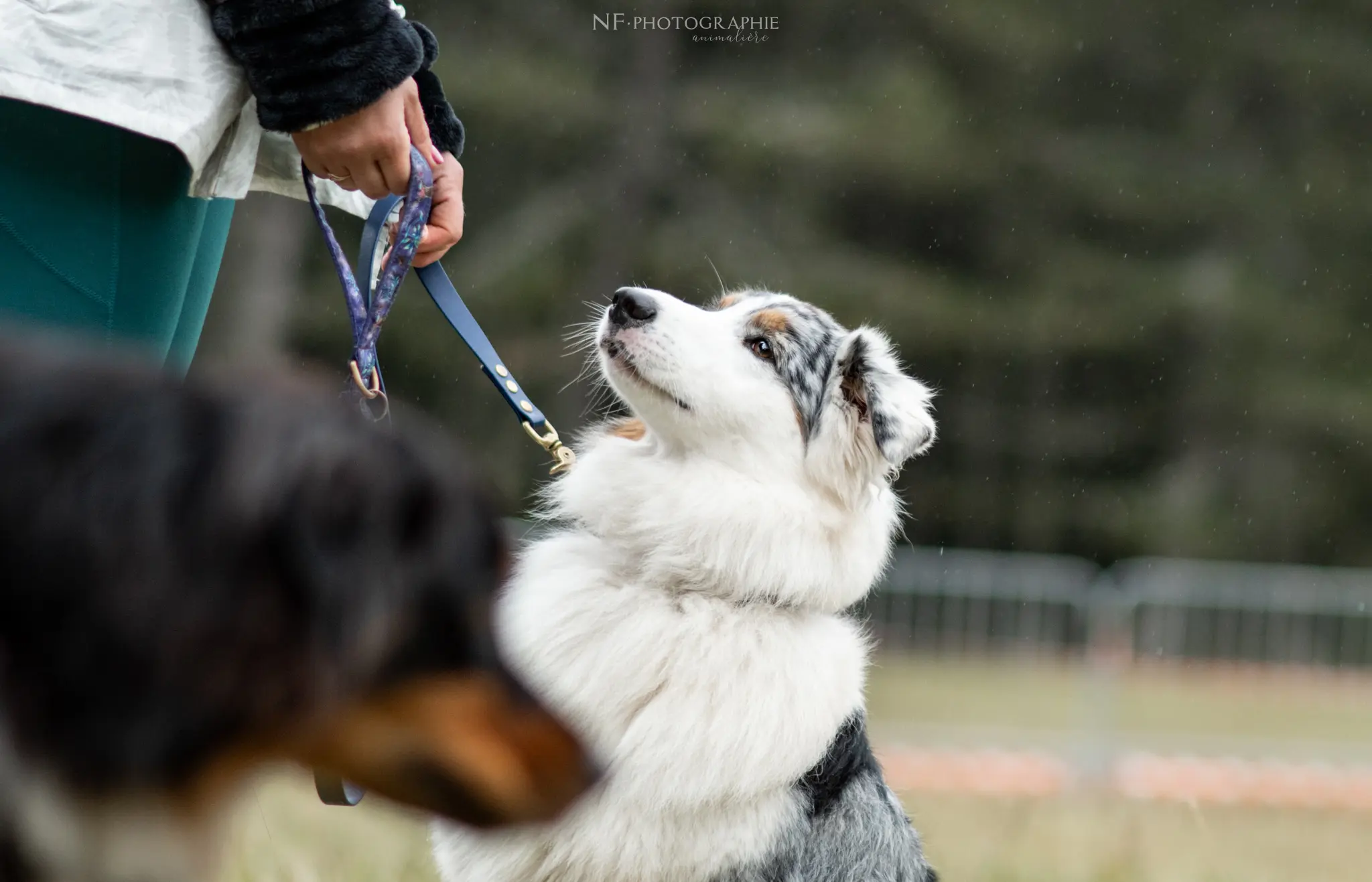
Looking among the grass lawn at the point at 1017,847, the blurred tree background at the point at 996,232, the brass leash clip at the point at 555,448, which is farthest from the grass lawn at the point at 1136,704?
the brass leash clip at the point at 555,448

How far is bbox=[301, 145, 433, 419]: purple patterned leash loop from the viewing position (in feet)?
9.11

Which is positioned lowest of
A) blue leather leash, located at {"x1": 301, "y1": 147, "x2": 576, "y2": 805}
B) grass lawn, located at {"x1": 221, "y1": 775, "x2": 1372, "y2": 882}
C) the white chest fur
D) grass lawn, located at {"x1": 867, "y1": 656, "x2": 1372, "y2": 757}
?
grass lawn, located at {"x1": 867, "y1": 656, "x2": 1372, "y2": 757}

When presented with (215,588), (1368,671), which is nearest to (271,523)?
(215,588)

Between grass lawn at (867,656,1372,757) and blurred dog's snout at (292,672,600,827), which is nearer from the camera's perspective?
blurred dog's snout at (292,672,600,827)

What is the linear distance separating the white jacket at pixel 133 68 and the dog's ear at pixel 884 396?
5.76ft

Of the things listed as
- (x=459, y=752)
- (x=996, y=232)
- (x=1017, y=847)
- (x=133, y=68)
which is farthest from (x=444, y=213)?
(x=996, y=232)

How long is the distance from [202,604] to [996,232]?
72.2 ft

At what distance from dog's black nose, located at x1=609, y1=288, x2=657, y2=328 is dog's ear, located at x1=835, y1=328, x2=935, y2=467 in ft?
1.77

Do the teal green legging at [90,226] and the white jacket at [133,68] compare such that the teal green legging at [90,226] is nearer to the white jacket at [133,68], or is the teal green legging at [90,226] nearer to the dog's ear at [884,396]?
the white jacket at [133,68]

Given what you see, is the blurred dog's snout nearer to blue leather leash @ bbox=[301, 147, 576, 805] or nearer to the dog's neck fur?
blue leather leash @ bbox=[301, 147, 576, 805]

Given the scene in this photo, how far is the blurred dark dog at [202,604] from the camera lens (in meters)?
1.38

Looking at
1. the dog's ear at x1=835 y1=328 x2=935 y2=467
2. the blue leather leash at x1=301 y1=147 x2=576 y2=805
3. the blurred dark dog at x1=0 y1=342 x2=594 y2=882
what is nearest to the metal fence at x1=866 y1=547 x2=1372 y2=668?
the dog's ear at x1=835 y1=328 x2=935 y2=467

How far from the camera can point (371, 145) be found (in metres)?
2.58

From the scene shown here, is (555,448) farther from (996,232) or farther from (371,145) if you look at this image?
(996,232)
